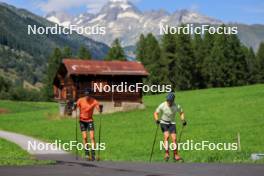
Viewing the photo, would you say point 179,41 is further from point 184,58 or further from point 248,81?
point 248,81

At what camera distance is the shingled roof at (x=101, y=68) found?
61031mm

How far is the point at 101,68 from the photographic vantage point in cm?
6203

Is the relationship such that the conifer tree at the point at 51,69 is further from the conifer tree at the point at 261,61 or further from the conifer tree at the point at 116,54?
the conifer tree at the point at 261,61

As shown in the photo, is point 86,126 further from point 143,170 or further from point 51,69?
point 51,69

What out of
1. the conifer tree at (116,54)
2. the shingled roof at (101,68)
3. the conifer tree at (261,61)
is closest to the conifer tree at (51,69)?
the conifer tree at (116,54)

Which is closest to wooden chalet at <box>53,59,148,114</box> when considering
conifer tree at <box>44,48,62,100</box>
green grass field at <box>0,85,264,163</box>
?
green grass field at <box>0,85,264,163</box>

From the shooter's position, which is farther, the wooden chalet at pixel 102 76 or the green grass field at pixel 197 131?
the wooden chalet at pixel 102 76

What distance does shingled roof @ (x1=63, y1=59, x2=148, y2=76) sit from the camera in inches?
2403

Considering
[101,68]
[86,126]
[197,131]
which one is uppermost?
[101,68]

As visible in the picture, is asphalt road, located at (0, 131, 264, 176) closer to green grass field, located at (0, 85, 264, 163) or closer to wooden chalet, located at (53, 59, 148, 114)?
green grass field, located at (0, 85, 264, 163)

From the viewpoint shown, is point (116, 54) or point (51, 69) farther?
point (51, 69)

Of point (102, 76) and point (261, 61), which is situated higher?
point (261, 61)

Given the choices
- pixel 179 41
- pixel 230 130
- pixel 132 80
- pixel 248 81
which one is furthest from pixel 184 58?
pixel 230 130

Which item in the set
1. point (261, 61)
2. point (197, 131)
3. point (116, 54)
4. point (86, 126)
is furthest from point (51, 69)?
point (86, 126)
